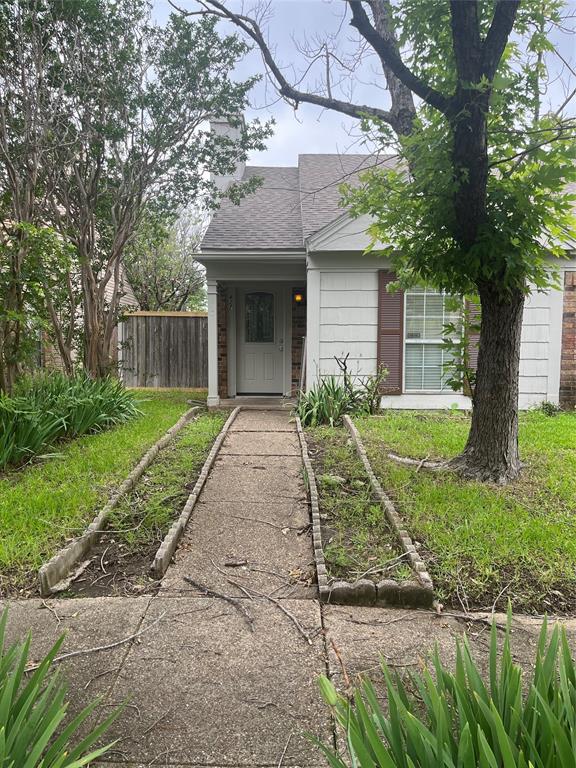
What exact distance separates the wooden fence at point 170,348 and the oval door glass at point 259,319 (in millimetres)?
2289

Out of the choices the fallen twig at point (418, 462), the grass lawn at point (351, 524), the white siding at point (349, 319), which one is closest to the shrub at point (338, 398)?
the white siding at point (349, 319)

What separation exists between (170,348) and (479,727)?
39.5 feet

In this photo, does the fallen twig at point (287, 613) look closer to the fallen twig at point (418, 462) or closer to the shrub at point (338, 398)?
the fallen twig at point (418, 462)

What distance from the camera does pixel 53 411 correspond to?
225 inches

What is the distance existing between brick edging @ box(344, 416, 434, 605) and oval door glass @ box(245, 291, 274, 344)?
545 centimetres

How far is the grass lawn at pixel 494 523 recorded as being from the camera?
9.41 feet

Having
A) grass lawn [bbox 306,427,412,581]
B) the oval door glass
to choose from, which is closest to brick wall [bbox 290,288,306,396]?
the oval door glass

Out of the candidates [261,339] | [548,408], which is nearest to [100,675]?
[548,408]

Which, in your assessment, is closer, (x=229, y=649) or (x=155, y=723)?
(x=155, y=723)

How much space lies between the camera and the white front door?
10.6 metres

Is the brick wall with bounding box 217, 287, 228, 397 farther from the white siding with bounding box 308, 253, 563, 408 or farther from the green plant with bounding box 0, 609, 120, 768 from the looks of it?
the green plant with bounding box 0, 609, 120, 768

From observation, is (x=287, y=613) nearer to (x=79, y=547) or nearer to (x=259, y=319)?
(x=79, y=547)

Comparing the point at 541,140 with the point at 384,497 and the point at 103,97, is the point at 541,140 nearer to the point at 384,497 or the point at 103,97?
the point at 384,497

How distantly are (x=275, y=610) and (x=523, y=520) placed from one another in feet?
6.56
